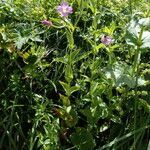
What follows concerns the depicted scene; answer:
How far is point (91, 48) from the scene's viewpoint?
1.76 meters

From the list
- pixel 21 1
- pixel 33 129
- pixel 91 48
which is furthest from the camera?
pixel 21 1

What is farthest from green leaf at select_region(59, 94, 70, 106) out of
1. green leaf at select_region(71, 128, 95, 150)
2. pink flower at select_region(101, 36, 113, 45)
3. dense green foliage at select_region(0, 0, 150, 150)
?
pink flower at select_region(101, 36, 113, 45)

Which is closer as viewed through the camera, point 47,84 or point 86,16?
point 47,84

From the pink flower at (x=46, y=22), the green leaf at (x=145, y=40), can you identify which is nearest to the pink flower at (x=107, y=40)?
the green leaf at (x=145, y=40)

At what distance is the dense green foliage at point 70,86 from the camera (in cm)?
153

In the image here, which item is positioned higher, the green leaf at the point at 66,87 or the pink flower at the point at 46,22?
the pink flower at the point at 46,22

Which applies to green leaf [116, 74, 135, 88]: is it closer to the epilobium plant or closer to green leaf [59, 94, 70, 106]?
green leaf [59, 94, 70, 106]

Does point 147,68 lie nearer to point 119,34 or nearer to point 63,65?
point 119,34

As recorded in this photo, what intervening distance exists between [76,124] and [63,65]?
0.24 m

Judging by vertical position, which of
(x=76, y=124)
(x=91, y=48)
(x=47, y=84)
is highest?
(x=91, y=48)

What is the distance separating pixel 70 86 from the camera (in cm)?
165

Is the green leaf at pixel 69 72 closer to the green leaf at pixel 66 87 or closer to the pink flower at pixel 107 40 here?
the green leaf at pixel 66 87

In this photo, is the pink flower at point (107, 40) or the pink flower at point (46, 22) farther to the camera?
the pink flower at point (46, 22)

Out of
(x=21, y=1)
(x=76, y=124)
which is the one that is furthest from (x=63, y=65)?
(x=21, y=1)
